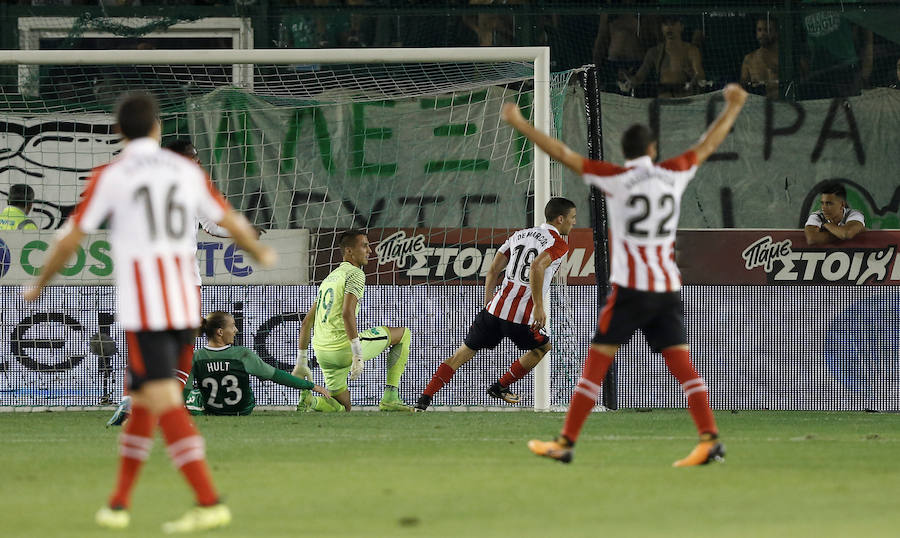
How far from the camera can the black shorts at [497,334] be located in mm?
10742

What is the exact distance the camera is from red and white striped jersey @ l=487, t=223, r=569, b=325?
10.6m

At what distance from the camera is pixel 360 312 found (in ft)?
38.4

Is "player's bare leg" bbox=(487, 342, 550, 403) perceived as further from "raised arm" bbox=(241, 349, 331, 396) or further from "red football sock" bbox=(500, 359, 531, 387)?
"raised arm" bbox=(241, 349, 331, 396)

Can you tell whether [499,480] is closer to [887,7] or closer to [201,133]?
[201,133]

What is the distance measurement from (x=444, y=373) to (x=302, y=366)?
1.14m

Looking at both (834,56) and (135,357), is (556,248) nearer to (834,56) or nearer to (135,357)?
(834,56)

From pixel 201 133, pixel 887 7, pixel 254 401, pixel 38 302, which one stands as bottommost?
pixel 254 401

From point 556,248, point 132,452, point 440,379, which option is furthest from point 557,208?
point 132,452

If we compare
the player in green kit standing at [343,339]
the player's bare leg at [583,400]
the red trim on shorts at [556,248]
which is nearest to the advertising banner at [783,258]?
the red trim on shorts at [556,248]

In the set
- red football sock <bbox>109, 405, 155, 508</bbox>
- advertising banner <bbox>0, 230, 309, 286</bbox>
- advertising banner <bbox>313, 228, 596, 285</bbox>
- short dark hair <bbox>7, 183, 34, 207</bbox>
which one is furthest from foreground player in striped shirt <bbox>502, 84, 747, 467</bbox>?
short dark hair <bbox>7, 183, 34, 207</bbox>

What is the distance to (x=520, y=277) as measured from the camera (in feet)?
35.7

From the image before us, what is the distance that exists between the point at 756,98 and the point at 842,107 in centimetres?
87

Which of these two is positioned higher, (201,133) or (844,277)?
(201,133)

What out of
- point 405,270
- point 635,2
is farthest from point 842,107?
point 405,270
